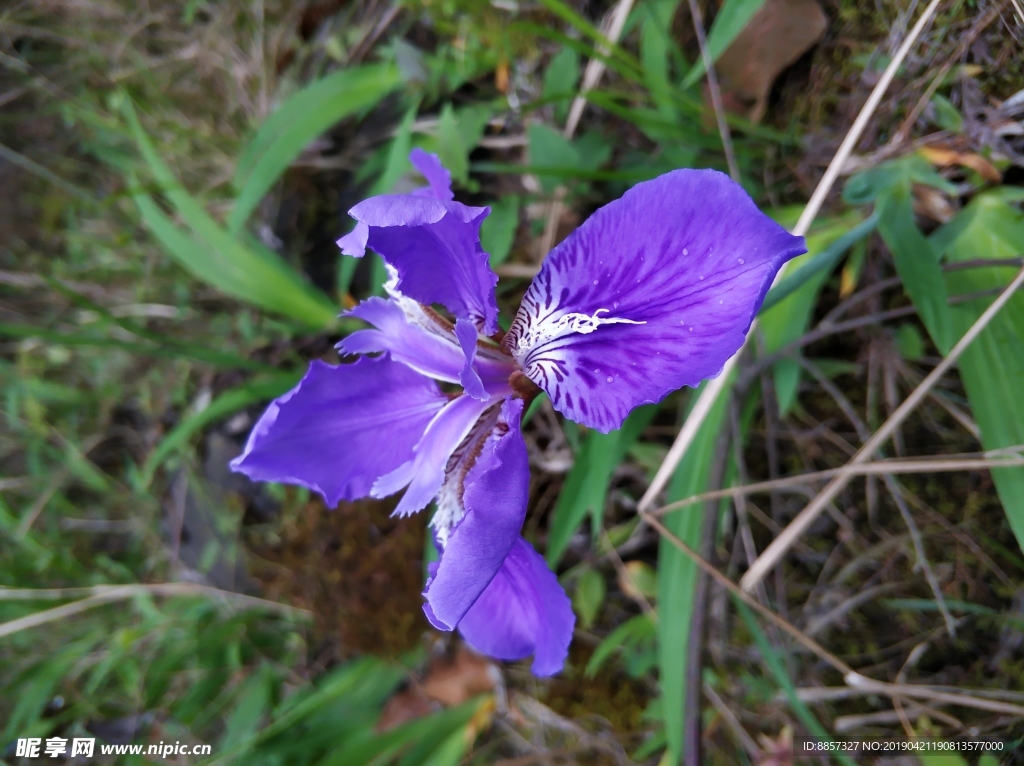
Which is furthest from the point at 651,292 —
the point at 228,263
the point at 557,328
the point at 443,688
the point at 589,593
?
the point at 443,688

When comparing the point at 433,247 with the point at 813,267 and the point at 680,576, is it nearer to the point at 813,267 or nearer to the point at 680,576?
the point at 813,267

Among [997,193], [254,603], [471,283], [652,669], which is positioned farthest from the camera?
[254,603]

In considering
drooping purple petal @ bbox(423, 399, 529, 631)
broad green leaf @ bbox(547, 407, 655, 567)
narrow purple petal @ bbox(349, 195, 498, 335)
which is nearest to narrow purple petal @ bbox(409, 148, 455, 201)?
narrow purple petal @ bbox(349, 195, 498, 335)

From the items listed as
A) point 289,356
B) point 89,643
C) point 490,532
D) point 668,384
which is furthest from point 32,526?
point 668,384

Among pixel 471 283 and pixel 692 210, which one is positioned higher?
pixel 692 210

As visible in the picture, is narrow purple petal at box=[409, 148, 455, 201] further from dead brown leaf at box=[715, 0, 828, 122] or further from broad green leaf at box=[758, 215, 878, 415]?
dead brown leaf at box=[715, 0, 828, 122]

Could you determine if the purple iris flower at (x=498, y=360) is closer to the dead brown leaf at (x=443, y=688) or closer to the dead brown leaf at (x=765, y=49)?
the dead brown leaf at (x=765, y=49)

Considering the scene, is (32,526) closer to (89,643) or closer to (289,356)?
(89,643)
